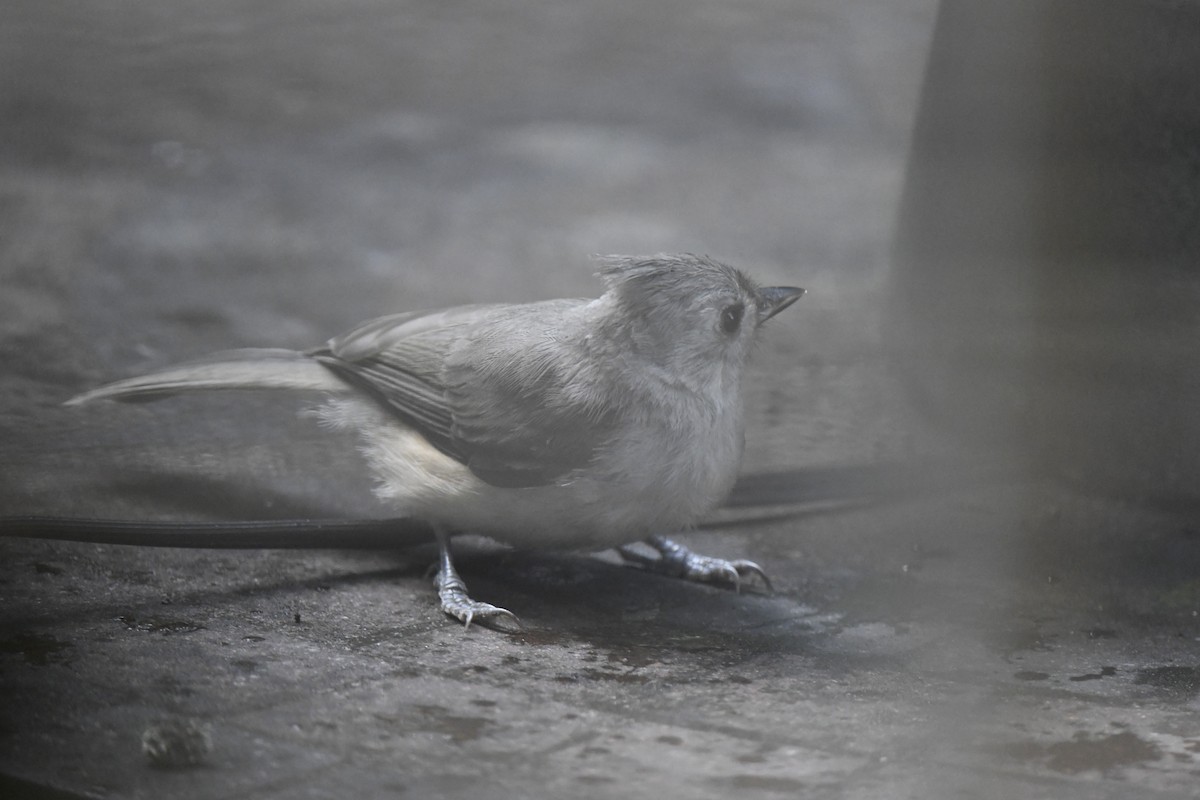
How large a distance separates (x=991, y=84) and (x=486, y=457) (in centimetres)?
154

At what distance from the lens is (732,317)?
115 inches

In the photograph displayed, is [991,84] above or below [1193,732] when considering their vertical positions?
above

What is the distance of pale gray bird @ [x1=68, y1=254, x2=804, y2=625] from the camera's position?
281 cm

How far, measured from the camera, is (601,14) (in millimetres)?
6047

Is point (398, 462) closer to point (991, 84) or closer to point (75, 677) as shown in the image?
point (75, 677)

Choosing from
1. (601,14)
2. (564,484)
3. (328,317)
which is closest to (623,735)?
(564,484)

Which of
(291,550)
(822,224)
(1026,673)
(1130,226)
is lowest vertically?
(291,550)

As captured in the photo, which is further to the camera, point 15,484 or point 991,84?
point 991,84

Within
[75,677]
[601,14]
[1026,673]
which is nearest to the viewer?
[75,677]

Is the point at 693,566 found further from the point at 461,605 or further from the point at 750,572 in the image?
the point at 461,605

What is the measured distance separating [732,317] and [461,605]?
2.94 feet

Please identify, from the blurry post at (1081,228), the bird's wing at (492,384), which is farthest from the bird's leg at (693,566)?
the blurry post at (1081,228)

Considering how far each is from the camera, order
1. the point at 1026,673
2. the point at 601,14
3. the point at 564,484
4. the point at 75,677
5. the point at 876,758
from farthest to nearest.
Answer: the point at 601,14
the point at 564,484
the point at 1026,673
the point at 75,677
the point at 876,758

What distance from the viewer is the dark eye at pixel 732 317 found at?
2924 mm
